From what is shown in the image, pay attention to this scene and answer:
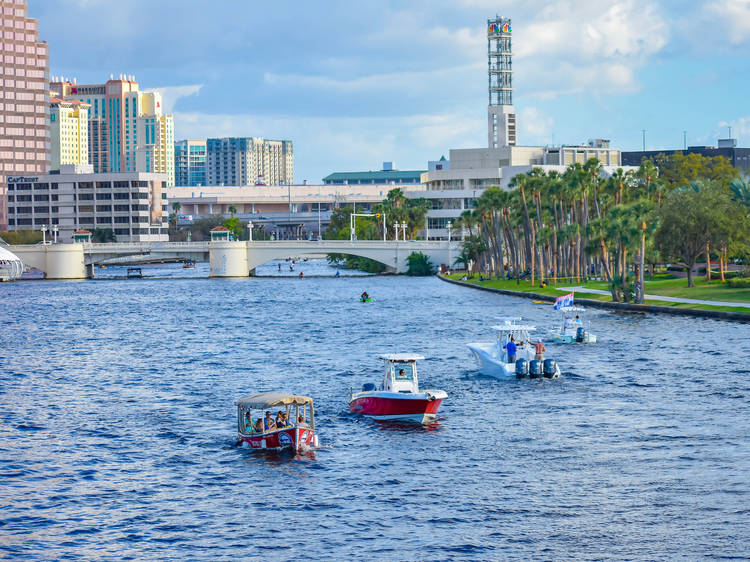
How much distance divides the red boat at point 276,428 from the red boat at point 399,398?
589 cm

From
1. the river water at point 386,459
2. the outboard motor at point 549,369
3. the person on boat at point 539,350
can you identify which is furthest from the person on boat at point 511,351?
the river water at point 386,459

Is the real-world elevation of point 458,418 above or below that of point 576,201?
below

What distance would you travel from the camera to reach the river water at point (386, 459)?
36062 mm

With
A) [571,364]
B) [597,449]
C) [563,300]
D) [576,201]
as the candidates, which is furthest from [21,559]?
[576,201]

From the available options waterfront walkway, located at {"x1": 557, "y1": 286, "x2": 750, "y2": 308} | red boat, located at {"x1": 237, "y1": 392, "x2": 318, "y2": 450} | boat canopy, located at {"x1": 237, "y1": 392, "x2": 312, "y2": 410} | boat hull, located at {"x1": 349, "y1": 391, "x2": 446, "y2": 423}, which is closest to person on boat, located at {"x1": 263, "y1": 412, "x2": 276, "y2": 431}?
red boat, located at {"x1": 237, "y1": 392, "x2": 318, "y2": 450}

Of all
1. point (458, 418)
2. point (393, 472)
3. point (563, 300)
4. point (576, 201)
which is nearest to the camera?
point (393, 472)

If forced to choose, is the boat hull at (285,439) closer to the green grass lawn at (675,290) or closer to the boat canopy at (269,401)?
the boat canopy at (269,401)

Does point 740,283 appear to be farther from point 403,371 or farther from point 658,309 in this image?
point 403,371

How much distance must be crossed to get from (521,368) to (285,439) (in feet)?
79.4

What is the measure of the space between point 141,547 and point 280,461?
11.7 metres

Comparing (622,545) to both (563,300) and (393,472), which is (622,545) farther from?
(563,300)

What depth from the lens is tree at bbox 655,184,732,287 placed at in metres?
120

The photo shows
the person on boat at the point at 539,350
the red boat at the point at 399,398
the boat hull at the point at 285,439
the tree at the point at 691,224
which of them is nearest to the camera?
the boat hull at the point at 285,439

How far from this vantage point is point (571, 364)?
74.3 meters
